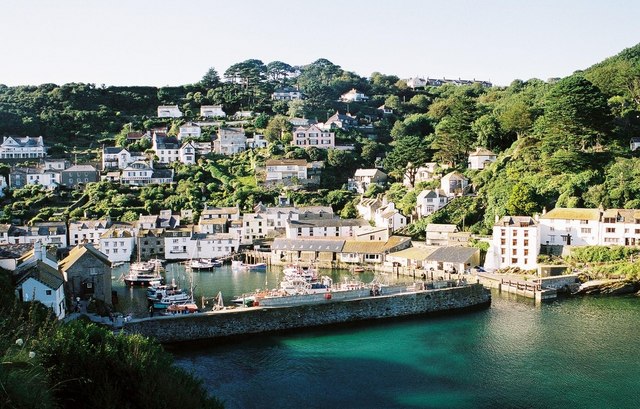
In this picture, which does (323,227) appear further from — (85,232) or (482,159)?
(85,232)

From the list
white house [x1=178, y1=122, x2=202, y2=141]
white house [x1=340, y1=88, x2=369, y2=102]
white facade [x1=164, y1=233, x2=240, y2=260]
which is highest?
white house [x1=340, y1=88, x2=369, y2=102]

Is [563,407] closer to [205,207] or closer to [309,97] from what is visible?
[205,207]

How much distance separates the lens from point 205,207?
52.4 metres

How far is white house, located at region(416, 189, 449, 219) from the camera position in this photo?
47.8m

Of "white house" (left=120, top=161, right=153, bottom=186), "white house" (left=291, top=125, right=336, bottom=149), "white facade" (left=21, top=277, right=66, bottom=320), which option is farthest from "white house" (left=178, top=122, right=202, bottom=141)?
"white facade" (left=21, top=277, right=66, bottom=320)

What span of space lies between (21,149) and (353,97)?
48.0m

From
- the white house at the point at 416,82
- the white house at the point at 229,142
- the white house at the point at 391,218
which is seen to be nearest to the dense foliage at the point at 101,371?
the white house at the point at 391,218

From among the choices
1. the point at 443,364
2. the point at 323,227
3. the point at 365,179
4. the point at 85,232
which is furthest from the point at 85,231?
the point at 443,364

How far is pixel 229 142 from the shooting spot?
6919cm

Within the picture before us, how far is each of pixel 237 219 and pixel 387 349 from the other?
1149 inches

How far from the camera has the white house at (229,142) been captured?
226ft

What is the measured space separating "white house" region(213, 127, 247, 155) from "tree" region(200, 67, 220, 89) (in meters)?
25.3

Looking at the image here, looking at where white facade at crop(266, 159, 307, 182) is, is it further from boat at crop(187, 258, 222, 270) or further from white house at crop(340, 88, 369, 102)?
white house at crop(340, 88, 369, 102)

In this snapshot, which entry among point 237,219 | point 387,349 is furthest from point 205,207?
point 387,349
